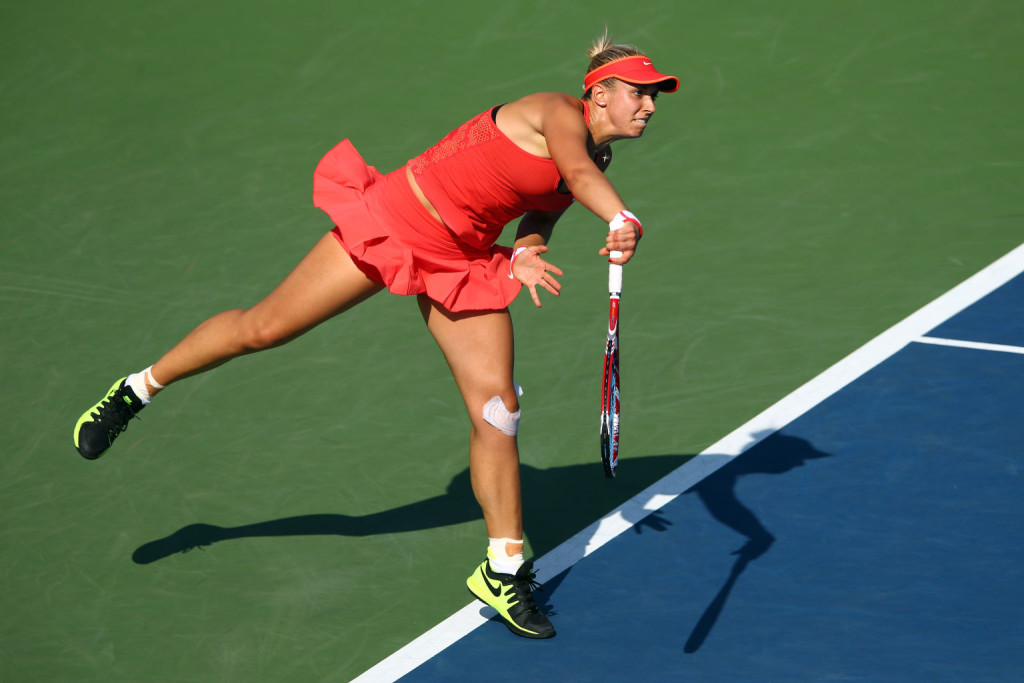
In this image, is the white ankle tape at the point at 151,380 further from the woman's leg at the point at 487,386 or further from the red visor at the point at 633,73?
the red visor at the point at 633,73

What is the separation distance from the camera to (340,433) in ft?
21.7

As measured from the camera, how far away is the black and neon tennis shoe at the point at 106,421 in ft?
18.3

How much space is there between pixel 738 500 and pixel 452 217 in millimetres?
A: 1949

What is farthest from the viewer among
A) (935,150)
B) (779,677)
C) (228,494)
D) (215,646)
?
(935,150)

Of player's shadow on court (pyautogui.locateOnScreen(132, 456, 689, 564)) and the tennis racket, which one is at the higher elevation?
the tennis racket

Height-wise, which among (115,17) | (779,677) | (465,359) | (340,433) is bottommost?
(779,677)

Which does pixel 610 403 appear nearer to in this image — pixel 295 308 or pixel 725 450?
pixel 295 308

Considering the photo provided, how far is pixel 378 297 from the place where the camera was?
795cm

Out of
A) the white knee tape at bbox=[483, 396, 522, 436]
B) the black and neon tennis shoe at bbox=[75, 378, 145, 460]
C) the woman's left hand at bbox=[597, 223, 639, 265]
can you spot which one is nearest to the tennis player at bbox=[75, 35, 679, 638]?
the white knee tape at bbox=[483, 396, 522, 436]

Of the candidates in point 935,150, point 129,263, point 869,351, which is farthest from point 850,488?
point 129,263

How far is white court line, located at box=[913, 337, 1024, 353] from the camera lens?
271 inches

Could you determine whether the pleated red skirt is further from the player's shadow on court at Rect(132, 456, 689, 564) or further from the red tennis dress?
the player's shadow on court at Rect(132, 456, 689, 564)

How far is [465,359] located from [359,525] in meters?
1.29

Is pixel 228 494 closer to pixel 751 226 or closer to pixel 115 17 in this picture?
pixel 751 226
